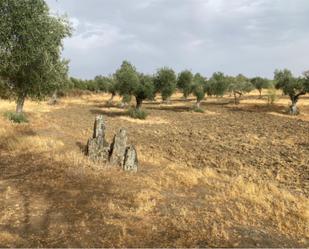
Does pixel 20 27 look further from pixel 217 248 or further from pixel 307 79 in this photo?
pixel 307 79

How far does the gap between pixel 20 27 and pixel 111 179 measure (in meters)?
7.83

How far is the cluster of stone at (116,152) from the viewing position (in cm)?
2064

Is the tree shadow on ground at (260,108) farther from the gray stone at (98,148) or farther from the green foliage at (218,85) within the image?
the gray stone at (98,148)

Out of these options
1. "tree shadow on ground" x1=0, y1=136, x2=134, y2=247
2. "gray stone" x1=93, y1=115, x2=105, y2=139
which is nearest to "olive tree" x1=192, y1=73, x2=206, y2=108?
"gray stone" x1=93, y1=115, x2=105, y2=139

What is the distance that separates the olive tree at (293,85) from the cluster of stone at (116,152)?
2103 inches

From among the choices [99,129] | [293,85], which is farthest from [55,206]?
[293,85]

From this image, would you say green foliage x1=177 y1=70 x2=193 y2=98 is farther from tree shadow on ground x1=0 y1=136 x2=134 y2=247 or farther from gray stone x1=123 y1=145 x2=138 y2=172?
tree shadow on ground x1=0 y1=136 x2=134 y2=247

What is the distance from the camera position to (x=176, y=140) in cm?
3781

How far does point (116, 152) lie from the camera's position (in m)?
21.3

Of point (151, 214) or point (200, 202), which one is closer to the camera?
point (151, 214)

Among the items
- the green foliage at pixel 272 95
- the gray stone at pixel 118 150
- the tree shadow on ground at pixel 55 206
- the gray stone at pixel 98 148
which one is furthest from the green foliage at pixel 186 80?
the tree shadow on ground at pixel 55 206

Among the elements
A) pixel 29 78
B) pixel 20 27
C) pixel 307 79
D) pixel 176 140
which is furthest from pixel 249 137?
pixel 307 79

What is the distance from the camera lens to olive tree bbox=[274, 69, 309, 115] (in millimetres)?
70000

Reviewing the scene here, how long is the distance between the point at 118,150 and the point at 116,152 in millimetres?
168
